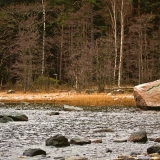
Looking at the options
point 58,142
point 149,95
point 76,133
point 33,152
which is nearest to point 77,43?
point 149,95

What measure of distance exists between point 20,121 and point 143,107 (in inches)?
329

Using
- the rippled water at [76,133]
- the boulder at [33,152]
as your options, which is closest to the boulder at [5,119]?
the rippled water at [76,133]

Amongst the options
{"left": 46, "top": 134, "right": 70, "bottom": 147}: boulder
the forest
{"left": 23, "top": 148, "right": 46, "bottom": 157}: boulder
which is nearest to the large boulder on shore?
{"left": 46, "top": 134, "right": 70, "bottom": 147}: boulder

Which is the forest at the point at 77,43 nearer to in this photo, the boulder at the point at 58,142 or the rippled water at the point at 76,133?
the rippled water at the point at 76,133

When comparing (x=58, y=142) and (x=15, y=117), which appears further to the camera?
(x=15, y=117)

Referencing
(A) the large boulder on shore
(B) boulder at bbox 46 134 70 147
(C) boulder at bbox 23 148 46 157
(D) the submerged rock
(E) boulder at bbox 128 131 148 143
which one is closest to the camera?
(C) boulder at bbox 23 148 46 157

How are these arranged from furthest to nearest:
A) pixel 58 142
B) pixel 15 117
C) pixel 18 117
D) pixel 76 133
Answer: pixel 15 117, pixel 18 117, pixel 76 133, pixel 58 142

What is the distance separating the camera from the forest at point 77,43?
1591 inches

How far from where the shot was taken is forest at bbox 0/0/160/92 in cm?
4041

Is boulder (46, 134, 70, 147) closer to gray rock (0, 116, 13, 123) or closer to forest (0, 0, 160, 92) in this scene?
gray rock (0, 116, 13, 123)

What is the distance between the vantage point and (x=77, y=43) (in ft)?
155

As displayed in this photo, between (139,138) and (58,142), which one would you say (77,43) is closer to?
(139,138)

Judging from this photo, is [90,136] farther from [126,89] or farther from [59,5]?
[59,5]

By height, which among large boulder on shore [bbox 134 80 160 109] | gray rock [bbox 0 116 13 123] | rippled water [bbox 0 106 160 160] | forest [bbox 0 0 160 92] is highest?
forest [bbox 0 0 160 92]
